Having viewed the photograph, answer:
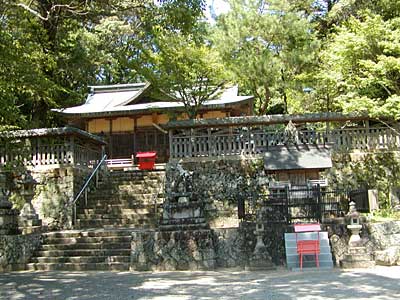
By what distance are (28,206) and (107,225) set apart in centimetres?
261

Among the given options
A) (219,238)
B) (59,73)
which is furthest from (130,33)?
(219,238)

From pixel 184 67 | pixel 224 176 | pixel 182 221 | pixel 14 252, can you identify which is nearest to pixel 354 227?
pixel 182 221

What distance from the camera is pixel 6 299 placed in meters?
7.53

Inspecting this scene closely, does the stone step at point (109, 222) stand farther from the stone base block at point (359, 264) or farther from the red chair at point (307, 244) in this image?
the stone base block at point (359, 264)

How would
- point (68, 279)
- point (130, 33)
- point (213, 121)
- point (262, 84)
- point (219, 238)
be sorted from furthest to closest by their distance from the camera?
point (130, 33)
point (262, 84)
point (213, 121)
point (219, 238)
point (68, 279)

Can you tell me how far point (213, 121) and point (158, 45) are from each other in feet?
13.4

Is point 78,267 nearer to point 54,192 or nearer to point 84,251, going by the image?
point 84,251

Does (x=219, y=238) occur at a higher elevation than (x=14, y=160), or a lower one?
lower

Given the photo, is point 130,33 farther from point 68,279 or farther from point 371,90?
point 68,279

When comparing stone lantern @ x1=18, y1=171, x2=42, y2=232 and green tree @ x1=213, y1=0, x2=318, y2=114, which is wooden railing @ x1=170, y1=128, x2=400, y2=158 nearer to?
green tree @ x1=213, y1=0, x2=318, y2=114

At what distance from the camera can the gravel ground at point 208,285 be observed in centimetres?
752

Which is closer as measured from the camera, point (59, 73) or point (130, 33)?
point (59, 73)

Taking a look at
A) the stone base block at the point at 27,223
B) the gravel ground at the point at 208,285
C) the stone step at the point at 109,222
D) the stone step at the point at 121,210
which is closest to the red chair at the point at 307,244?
the gravel ground at the point at 208,285

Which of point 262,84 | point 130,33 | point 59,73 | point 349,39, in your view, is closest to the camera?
point 349,39
